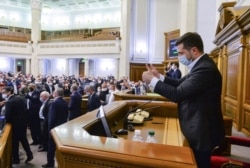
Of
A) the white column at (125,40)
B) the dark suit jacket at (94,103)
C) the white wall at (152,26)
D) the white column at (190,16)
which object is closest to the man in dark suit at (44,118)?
the dark suit jacket at (94,103)

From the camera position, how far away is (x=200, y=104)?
5.50 ft

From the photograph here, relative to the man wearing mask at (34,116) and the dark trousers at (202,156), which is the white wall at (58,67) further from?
the dark trousers at (202,156)

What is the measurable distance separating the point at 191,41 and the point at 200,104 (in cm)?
46

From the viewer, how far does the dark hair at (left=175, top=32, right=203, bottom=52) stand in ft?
5.88

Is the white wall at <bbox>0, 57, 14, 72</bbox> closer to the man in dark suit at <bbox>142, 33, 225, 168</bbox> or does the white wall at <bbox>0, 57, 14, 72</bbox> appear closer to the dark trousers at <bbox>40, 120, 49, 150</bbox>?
the dark trousers at <bbox>40, 120, 49, 150</bbox>

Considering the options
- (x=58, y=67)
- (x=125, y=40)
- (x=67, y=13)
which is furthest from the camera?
(x=67, y=13)

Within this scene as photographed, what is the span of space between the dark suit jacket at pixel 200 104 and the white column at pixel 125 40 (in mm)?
14483

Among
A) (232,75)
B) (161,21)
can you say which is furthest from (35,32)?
(232,75)

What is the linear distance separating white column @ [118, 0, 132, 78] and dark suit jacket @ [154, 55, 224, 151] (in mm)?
14483

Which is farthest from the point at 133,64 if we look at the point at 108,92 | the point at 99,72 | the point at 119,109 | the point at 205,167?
the point at 205,167

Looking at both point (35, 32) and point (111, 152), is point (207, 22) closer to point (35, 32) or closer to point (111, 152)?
point (111, 152)

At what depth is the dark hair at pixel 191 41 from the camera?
1793 mm

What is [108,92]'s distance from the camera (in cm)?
858

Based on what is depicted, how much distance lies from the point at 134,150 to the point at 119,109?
5.90ft
